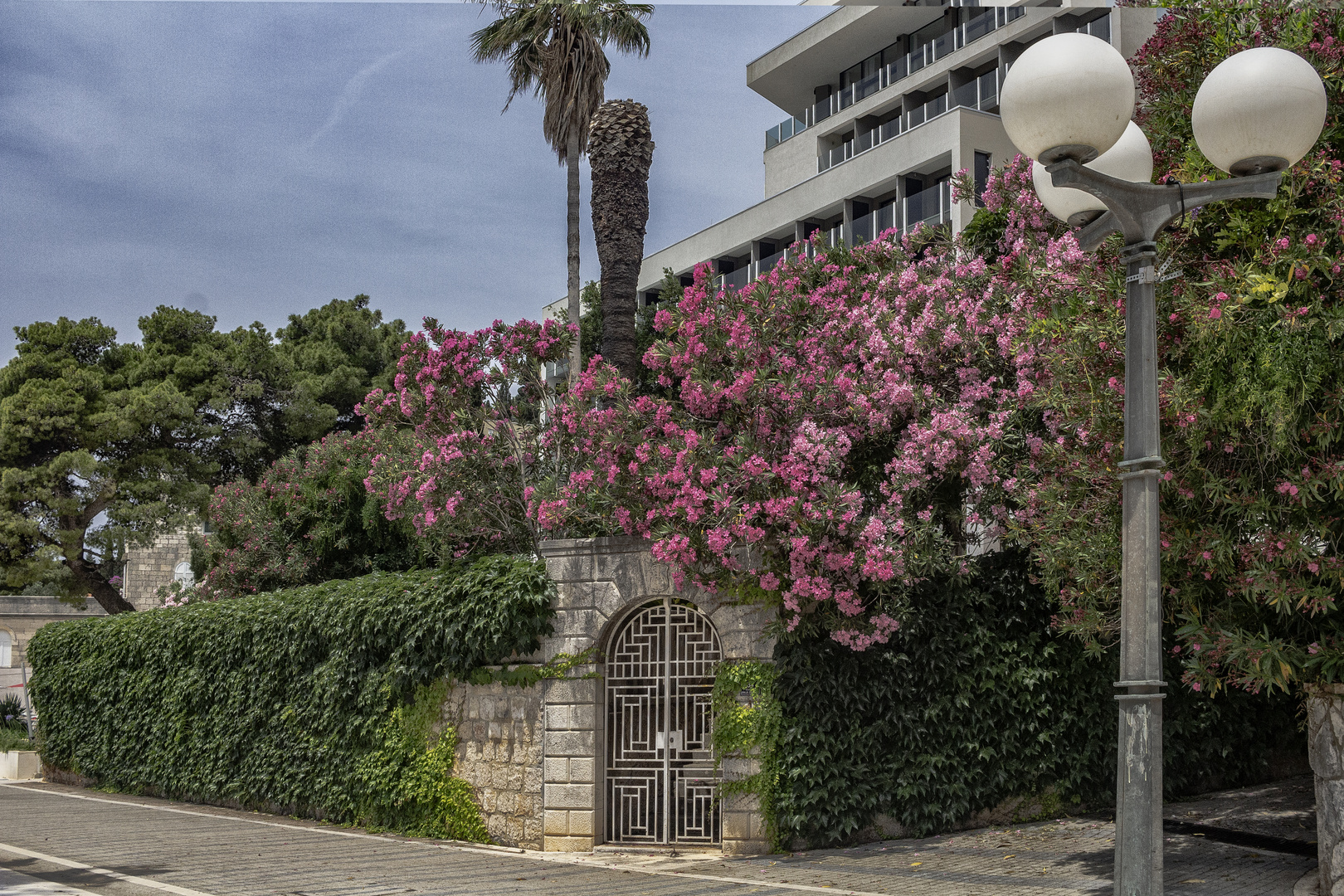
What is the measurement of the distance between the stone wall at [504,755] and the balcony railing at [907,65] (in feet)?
72.9

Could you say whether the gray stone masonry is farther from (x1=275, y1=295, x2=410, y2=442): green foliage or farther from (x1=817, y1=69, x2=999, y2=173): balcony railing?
(x1=275, y1=295, x2=410, y2=442): green foliage

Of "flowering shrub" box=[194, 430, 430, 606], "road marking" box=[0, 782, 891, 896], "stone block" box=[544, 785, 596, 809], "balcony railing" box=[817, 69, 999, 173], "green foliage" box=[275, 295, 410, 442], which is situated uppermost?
"balcony railing" box=[817, 69, 999, 173]

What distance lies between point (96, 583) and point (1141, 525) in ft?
95.4

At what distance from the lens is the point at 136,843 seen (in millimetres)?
11984

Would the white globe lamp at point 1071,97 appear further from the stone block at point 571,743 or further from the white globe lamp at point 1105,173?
the stone block at point 571,743

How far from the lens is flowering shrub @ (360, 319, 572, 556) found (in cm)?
1402

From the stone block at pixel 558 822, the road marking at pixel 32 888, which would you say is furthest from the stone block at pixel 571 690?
the road marking at pixel 32 888

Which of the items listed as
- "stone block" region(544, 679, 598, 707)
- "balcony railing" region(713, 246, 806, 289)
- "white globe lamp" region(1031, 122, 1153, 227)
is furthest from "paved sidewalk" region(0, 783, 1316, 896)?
"balcony railing" region(713, 246, 806, 289)

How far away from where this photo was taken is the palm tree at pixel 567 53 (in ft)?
67.9

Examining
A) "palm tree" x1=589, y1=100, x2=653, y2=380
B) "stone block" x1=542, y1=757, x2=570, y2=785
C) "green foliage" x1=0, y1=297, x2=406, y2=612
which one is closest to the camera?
"stone block" x1=542, y1=757, x2=570, y2=785

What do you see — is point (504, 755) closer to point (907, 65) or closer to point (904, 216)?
point (904, 216)

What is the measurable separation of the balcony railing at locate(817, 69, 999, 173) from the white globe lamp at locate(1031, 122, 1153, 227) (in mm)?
23848

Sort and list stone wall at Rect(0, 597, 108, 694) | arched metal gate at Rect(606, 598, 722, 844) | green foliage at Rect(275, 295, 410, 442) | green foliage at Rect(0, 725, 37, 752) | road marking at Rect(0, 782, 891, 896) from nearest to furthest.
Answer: road marking at Rect(0, 782, 891, 896)
arched metal gate at Rect(606, 598, 722, 844)
green foliage at Rect(0, 725, 37, 752)
green foliage at Rect(275, 295, 410, 442)
stone wall at Rect(0, 597, 108, 694)

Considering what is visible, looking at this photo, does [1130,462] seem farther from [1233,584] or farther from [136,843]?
[136,843]
